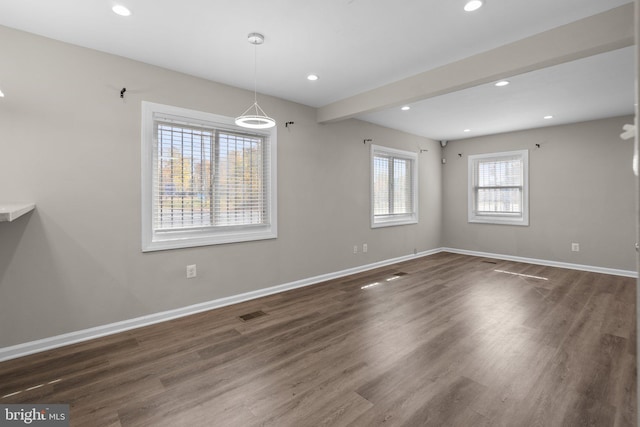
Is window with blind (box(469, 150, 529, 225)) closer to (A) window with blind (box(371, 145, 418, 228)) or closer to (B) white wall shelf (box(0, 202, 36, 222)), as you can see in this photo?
(A) window with blind (box(371, 145, 418, 228))

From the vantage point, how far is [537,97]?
12.9 feet

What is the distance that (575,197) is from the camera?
5.24 m

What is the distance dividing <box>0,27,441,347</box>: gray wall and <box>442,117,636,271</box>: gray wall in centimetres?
498

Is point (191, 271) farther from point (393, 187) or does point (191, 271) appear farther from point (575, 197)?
point (575, 197)

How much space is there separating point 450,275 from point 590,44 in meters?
3.50

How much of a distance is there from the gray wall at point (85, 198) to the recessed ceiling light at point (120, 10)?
763 millimetres

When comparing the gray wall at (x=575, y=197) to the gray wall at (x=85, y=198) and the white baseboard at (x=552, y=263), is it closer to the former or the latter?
the white baseboard at (x=552, y=263)

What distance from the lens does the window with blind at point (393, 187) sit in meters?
5.54

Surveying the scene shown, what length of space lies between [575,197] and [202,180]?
6172 mm

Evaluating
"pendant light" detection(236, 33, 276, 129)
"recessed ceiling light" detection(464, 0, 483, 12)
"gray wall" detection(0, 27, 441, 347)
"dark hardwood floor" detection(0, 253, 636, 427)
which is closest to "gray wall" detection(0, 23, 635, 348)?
"gray wall" detection(0, 27, 441, 347)

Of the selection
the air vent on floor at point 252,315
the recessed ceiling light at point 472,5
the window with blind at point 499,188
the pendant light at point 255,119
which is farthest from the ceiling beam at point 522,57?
the window with blind at point 499,188

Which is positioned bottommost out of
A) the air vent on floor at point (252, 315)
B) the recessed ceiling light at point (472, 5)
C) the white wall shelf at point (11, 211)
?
the air vent on floor at point (252, 315)

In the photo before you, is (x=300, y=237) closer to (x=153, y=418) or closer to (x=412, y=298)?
(x=412, y=298)

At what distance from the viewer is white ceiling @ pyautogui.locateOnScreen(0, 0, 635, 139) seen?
A: 2145 millimetres
